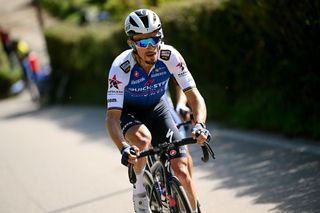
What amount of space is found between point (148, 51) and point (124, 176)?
4.03m

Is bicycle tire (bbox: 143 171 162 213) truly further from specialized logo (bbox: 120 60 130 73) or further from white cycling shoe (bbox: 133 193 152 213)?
specialized logo (bbox: 120 60 130 73)

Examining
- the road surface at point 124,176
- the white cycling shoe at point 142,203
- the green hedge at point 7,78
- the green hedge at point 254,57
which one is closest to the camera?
the white cycling shoe at point 142,203

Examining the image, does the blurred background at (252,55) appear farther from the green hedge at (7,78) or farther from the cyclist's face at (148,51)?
the green hedge at (7,78)

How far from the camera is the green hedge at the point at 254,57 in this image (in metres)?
9.27

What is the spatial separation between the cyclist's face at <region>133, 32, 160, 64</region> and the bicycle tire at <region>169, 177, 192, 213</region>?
1.18 m

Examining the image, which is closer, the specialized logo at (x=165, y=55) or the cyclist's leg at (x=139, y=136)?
the cyclist's leg at (x=139, y=136)

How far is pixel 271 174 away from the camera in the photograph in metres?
7.98

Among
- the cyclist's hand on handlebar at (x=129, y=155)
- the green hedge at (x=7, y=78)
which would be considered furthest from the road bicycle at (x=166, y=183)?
the green hedge at (x=7, y=78)

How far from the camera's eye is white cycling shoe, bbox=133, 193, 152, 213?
593cm

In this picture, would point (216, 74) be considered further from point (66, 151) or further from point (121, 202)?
point (121, 202)

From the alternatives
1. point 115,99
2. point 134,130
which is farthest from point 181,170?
point 115,99


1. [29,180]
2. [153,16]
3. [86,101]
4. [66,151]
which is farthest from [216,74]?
[86,101]

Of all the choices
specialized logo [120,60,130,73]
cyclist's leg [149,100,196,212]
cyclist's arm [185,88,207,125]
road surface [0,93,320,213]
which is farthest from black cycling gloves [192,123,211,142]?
road surface [0,93,320,213]

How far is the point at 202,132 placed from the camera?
16.7 feet
